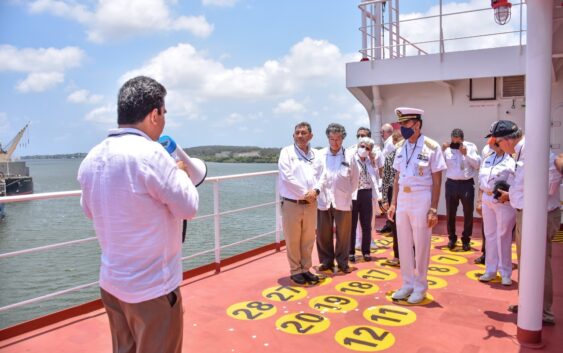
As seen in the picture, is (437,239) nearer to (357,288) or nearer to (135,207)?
(357,288)

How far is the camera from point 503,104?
7.09 meters

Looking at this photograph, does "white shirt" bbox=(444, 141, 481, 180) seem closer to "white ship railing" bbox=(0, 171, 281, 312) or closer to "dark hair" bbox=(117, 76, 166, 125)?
"white ship railing" bbox=(0, 171, 281, 312)

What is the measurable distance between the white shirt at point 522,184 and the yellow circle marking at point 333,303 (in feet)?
4.97

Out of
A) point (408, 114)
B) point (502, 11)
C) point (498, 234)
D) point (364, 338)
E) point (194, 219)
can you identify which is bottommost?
point (364, 338)

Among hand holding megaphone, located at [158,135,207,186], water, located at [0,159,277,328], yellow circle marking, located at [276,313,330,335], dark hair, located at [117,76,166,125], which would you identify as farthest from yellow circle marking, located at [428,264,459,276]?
water, located at [0,159,277,328]

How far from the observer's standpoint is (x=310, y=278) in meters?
4.24

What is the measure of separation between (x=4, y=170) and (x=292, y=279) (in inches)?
2175

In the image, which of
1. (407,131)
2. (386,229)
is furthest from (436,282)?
(386,229)

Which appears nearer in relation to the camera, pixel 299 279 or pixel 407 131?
pixel 407 131

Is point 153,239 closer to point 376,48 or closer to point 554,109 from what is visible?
point 376,48

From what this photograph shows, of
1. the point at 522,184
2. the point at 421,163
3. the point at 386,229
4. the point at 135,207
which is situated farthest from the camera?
the point at 386,229

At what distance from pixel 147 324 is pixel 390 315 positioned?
235 cm

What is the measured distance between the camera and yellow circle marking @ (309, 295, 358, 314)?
3566 millimetres

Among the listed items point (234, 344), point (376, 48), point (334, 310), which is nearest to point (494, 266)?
point (334, 310)
